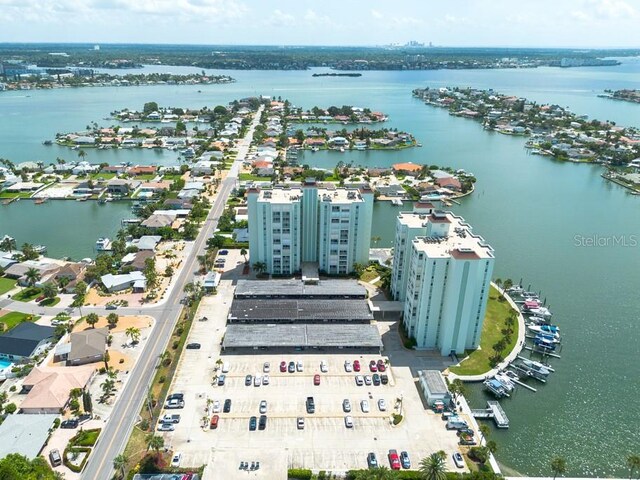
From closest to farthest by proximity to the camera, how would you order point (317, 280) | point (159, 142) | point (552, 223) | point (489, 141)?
point (317, 280) < point (552, 223) < point (159, 142) < point (489, 141)

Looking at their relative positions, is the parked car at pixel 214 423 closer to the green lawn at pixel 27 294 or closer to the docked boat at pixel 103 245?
the green lawn at pixel 27 294

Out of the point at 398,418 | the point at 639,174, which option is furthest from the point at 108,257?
the point at 639,174

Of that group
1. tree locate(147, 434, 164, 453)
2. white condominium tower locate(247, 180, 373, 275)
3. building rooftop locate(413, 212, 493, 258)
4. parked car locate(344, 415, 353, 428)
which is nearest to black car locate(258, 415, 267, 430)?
parked car locate(344, 415, 353, 428)

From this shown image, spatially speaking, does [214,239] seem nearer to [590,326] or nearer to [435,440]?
[435,440]

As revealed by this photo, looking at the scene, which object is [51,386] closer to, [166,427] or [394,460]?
[166,427]

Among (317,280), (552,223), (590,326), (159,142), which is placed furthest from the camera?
(159,142)

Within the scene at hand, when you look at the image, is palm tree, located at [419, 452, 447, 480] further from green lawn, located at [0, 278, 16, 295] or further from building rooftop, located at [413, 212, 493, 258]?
green lawn, located at [0, 278, 16, 295]
